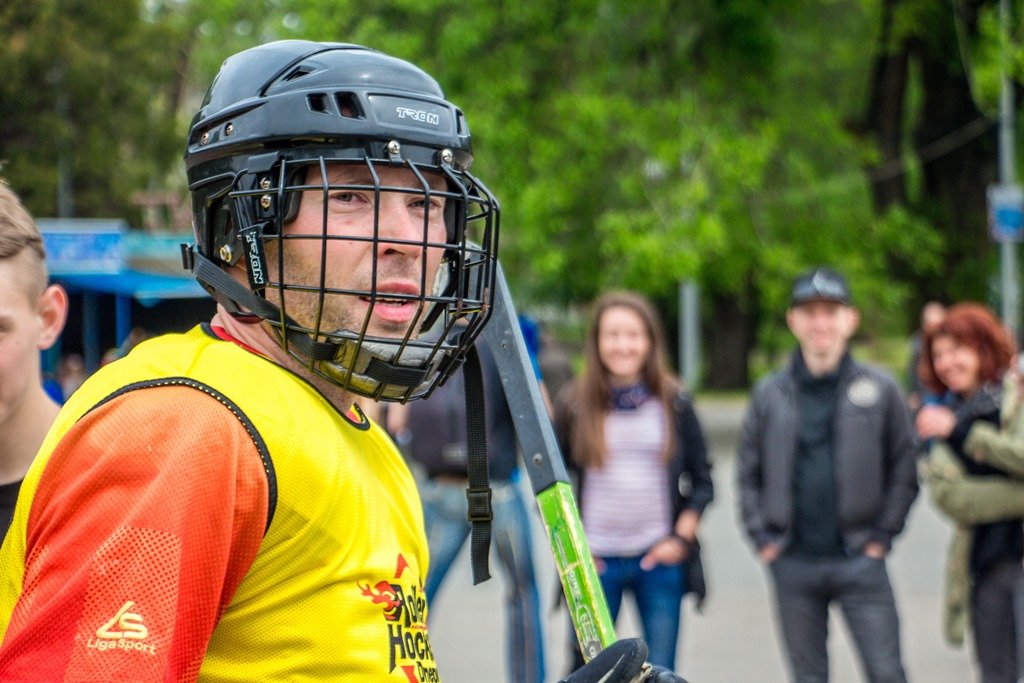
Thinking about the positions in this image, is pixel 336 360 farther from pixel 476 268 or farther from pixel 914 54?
pixel 914 54

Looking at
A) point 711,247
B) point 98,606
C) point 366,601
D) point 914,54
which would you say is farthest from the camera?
point 914,54

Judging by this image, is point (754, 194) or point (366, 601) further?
point (754, 194)

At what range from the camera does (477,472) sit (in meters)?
2.03

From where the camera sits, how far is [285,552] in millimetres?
1550

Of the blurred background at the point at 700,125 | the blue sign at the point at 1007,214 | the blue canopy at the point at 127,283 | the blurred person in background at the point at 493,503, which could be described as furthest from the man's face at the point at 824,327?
the blue sign at the point at 1007,214

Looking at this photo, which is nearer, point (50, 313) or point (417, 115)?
point (417, 115)

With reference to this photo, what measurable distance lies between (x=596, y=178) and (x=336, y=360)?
46.3 ft

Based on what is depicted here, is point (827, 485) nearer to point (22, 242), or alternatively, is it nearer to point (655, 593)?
point (655, 593)

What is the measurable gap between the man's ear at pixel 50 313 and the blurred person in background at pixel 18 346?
0.05m

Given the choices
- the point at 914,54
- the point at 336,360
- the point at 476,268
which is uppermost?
the point at 914,54

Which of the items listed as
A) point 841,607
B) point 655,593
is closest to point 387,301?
point 655,593

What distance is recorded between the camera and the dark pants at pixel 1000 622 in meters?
5.37

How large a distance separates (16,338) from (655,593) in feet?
11.7

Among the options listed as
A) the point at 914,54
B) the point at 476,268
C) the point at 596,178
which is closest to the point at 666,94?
the point at 596,178
